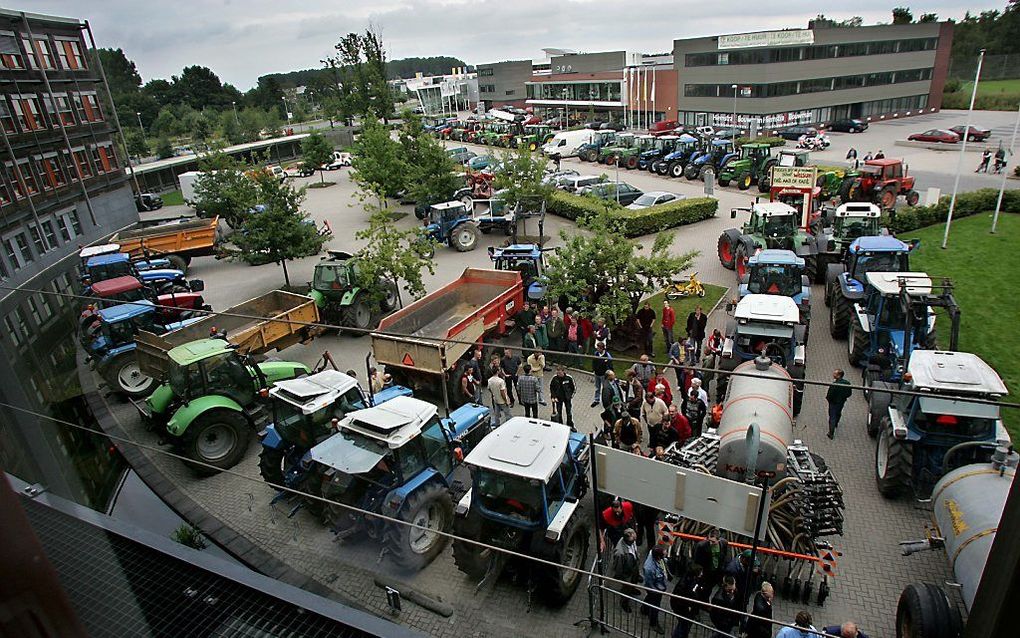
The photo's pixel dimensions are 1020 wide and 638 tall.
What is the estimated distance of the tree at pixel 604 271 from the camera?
41.1 feet

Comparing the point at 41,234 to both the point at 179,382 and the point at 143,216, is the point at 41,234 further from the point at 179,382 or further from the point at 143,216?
the point at 143,216

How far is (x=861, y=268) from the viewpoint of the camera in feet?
41.3

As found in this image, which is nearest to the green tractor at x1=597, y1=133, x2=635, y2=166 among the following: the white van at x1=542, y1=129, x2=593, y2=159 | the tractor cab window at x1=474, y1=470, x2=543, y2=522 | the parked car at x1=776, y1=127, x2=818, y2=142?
the white van at x1=542, y1=129, x2=593, y2=159

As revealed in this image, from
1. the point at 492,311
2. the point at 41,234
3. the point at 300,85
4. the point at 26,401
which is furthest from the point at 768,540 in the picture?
the point at 300,85

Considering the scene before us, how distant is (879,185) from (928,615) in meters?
20.8

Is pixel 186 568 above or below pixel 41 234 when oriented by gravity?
below

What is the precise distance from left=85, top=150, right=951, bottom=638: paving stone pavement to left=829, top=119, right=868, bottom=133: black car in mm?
40195

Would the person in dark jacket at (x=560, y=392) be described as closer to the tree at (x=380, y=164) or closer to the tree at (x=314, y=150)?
the tree at (x=380, y=164)

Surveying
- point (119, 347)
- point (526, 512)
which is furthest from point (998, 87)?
point (119, 347)

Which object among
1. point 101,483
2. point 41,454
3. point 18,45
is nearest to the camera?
point 41,454

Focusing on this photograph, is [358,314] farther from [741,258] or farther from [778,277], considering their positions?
[741,258]

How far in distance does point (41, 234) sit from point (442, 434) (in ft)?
26.2

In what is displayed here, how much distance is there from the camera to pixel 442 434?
7816 millimetres

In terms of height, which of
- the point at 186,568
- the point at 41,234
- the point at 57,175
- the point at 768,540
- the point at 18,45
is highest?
the point at 18,45
